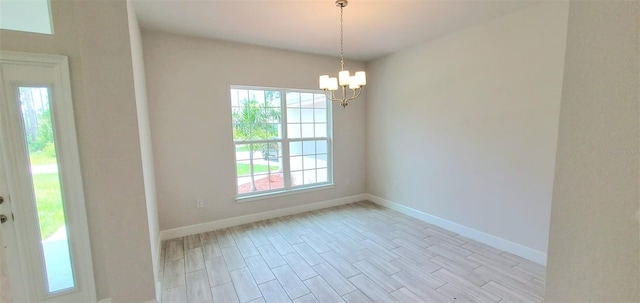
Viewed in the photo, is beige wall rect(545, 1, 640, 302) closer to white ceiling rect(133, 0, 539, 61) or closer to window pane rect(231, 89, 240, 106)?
white ceiling rect(133, 0, 539, 61)

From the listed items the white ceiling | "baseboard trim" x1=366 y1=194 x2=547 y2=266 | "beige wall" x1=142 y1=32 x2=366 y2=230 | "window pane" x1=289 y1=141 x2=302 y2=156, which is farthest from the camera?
"window pane" x1=289 y1=141 x2=302 y2=156

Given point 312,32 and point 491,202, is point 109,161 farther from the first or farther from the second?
point 491,202

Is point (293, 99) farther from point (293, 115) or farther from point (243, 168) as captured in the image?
point (243, 168)

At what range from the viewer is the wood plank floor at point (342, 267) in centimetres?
226

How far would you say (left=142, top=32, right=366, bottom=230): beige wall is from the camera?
3.23 metres

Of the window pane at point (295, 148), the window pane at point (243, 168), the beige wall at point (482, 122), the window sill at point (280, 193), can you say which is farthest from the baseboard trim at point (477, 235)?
the window pane at point (243, 168)

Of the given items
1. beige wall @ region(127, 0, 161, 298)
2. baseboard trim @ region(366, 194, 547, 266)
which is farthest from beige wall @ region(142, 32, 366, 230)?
baseboard trim @ region(366, 194, 547, 266)

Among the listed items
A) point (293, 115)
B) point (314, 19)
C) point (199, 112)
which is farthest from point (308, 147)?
point (314, 19)

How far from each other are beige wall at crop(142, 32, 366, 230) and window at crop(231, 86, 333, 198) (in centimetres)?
19

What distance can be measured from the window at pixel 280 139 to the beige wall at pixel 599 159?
12.0ft

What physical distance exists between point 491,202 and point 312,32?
2999 millimetres

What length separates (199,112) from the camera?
346 centimetres

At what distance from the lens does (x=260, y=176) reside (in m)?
4.09

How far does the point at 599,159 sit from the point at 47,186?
9.61 feet
